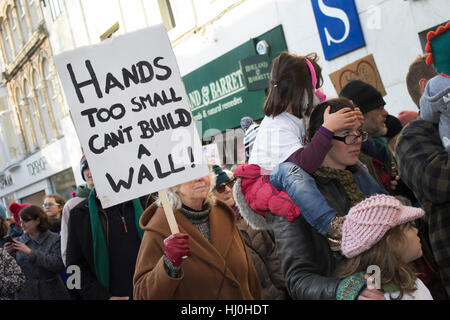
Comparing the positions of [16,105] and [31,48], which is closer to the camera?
[31,48]

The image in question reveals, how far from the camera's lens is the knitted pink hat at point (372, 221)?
196cm

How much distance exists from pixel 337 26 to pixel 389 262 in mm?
6273

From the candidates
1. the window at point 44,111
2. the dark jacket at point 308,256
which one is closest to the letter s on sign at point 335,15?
the dark jacket at point 308,256

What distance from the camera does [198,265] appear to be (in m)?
2.77

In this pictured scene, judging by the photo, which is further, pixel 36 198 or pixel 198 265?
pixel 36 198

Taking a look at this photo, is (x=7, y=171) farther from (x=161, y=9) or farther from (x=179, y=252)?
(x=179, y=252)

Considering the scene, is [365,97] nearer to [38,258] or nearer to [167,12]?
[38,258]

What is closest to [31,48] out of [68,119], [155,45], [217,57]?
[68,119]

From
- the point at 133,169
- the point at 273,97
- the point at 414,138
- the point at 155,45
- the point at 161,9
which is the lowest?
the point at 414,138

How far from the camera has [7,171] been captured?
87.0ft

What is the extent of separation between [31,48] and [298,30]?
1355 centimetres

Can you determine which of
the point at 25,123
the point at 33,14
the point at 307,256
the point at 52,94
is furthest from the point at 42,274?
the point at 25,123

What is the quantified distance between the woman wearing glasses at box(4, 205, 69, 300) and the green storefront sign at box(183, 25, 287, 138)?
4584 millimetres

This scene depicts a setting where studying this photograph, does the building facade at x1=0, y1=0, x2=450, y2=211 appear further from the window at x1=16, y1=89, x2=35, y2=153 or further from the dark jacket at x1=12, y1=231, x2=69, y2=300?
the dark jacket at x1=12, y1=231, x2=69, y2=300
